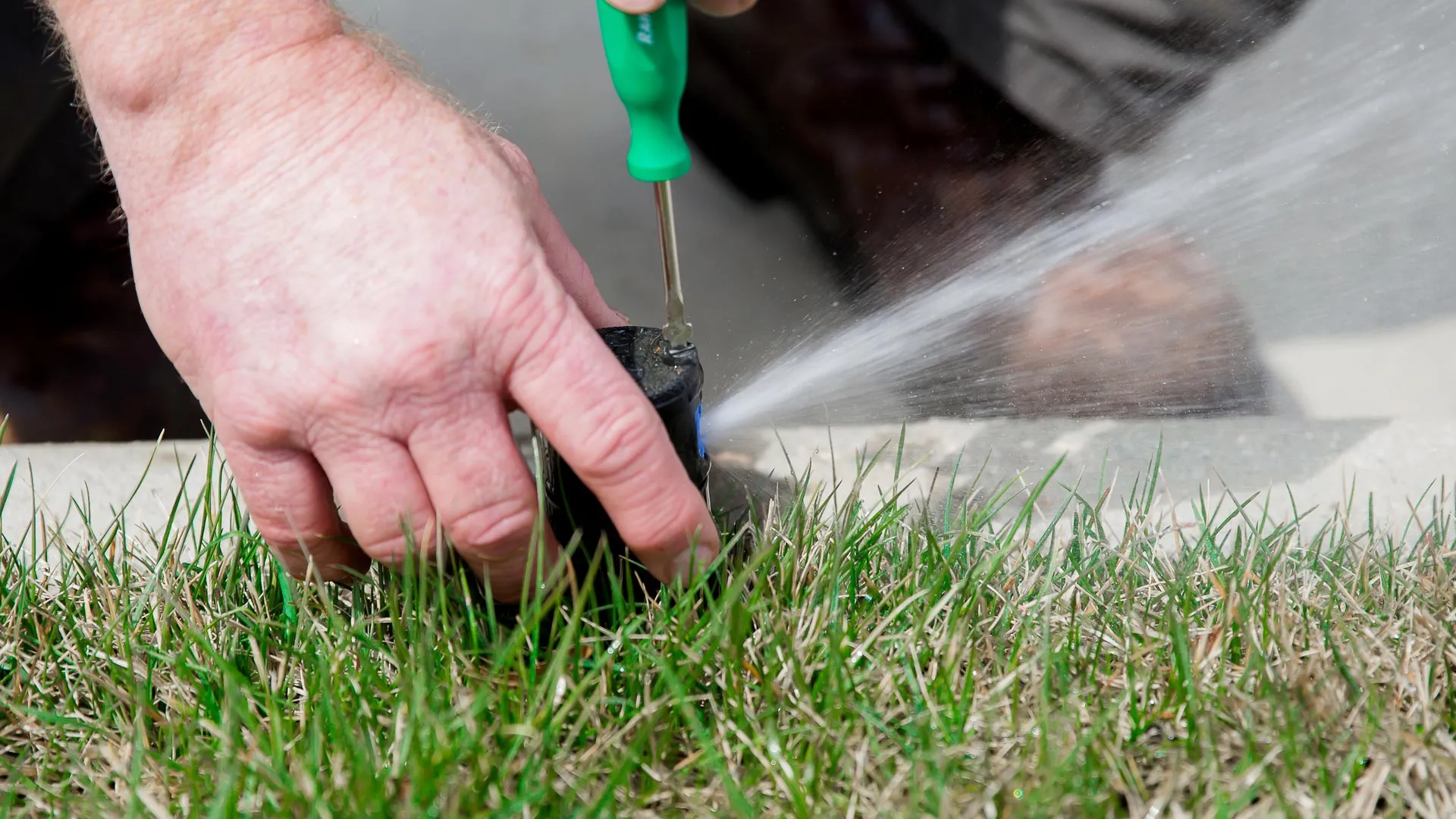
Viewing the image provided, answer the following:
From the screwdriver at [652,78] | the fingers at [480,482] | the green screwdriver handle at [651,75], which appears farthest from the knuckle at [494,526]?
the green screwdriver handle at [651,75]

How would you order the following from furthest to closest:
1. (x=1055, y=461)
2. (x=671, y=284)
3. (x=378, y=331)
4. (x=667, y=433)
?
(x=1055, y=461)
(x=671, y=284)
(x=667, y=433)
(x=378, y=331)

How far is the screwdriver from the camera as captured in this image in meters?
1.22

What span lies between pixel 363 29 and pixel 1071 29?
1.72 metres

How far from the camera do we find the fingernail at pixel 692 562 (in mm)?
1272

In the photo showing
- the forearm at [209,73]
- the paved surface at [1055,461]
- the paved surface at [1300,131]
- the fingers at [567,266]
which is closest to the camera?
the forearm at [209,73]

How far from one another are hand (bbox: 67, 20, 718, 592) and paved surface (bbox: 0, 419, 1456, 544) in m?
0.61

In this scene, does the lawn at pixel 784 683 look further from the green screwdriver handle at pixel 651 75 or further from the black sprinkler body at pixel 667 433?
the green screwdriver handle at pixel 651 75

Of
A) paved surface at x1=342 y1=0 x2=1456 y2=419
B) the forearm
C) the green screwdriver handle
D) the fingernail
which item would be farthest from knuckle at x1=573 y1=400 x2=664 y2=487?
paved surface at x1=342 y1=0 x2=1456 y2=419

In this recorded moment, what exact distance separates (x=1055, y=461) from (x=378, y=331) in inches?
47.9

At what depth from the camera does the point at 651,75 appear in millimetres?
1244

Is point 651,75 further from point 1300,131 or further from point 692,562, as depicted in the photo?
point 1300,131

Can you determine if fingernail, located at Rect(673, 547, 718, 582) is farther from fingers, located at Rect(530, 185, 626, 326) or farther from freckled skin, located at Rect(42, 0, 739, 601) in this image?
fingers, located at Rect(530, 185, 626, 326)

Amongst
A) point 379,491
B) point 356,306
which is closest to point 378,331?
point 356,306

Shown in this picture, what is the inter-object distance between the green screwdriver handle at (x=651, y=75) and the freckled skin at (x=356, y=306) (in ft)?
0.54
